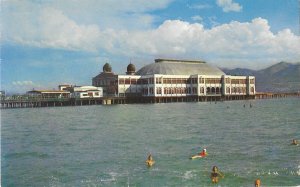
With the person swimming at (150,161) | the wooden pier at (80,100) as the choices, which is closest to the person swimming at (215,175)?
the person swimming at (150,161)

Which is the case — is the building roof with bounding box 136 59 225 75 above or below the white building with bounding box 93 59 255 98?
above

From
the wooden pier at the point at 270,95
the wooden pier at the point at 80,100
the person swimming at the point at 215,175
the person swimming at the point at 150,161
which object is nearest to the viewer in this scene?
the person swimming at the point at 215,175

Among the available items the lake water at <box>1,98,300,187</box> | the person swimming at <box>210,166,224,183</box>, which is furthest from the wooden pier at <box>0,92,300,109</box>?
the person swimming at <box>210,166,224,183</box>

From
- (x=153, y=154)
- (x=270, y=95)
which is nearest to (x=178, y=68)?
(x=270, y=95)

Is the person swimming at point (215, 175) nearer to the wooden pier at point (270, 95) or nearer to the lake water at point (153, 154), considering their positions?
the lake water at point (153, 154)

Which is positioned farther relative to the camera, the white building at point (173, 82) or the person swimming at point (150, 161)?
the white building at point (173, 82)

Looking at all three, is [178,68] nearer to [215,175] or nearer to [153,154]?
[153,154]

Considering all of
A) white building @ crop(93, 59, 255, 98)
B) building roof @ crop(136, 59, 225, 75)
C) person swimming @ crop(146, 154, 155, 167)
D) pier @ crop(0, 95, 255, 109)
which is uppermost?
building roof @ crop(136, 59, 225, 75)

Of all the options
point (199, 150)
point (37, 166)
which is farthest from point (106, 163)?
point (199, 150)

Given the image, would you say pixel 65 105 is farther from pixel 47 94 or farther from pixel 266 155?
pixel 266 155

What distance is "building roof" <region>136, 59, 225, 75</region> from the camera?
420ft

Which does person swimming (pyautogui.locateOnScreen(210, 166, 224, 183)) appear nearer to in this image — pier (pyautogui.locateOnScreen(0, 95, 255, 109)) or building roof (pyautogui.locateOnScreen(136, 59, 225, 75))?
pier (pyautogui.locateOnScreen(0, 95, 255, 109))

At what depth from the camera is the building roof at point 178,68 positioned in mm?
127875

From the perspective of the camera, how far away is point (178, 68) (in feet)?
432
